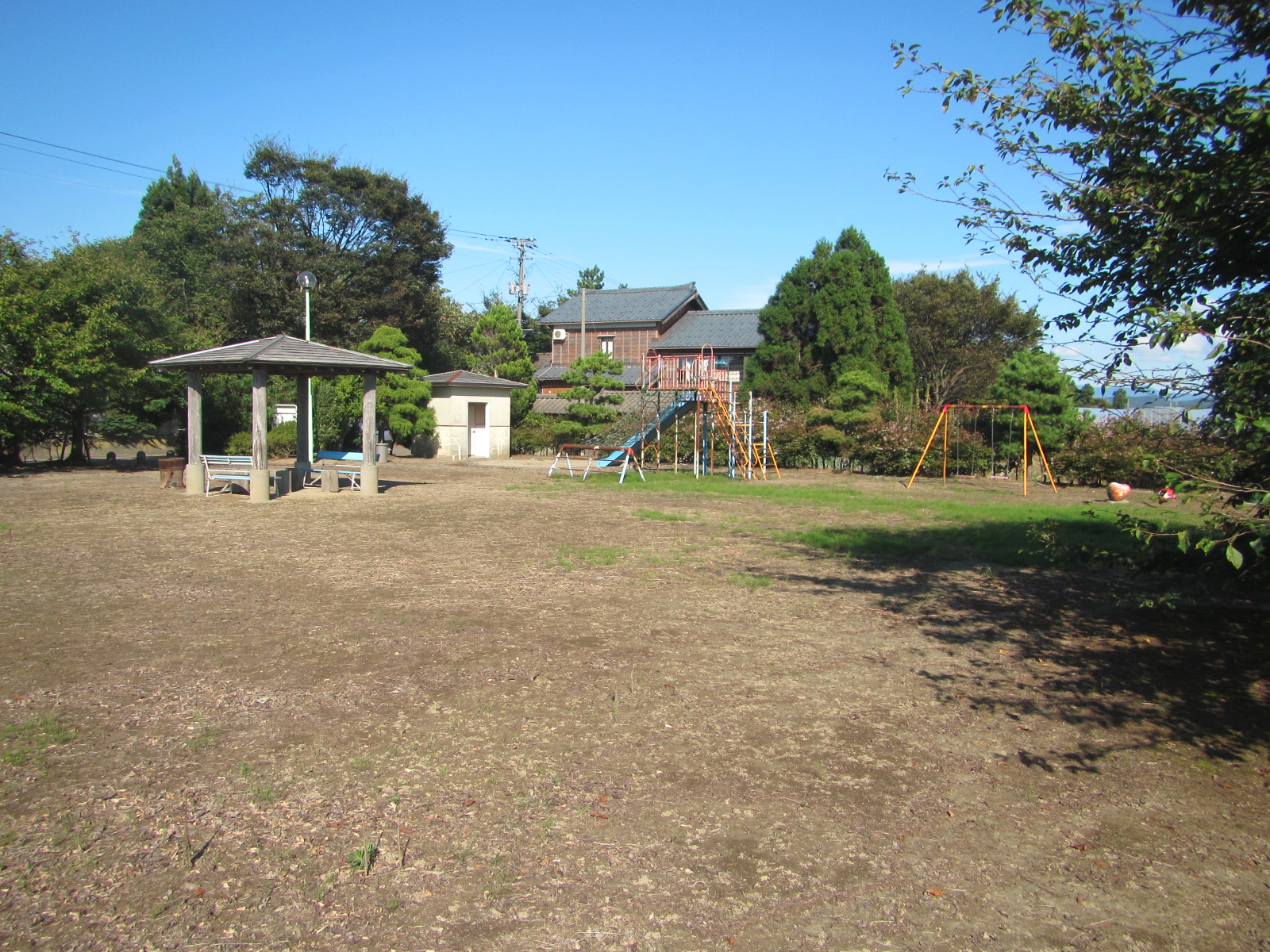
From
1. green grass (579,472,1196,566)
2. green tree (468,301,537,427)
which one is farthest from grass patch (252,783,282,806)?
green tree (468,301,537,427)

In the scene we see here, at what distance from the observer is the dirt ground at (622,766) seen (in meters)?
2.80

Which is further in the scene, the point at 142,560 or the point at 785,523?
the point at 785,523

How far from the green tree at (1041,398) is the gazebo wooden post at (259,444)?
53.7 feet

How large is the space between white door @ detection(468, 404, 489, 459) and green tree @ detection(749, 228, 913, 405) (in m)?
9.32

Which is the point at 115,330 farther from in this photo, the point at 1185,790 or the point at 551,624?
the point at 1185,790

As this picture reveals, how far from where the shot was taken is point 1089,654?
19.0 ft

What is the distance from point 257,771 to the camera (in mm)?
3770

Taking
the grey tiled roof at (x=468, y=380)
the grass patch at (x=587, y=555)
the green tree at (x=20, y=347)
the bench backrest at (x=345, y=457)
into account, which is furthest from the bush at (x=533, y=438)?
the grass patch at (x=587, y=555)

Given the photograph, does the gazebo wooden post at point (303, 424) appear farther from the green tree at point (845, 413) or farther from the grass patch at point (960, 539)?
the green tree at point (845, 413)

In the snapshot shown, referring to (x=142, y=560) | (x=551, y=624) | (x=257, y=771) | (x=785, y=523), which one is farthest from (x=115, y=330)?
(x=257, y=771)

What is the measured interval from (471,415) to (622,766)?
24.4m

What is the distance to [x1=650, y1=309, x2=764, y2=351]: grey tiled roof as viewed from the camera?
3772 cm

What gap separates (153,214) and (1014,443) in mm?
45698

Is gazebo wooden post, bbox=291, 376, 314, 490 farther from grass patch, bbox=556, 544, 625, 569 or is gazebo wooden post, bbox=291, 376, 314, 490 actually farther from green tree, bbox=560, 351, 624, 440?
green tree, bbox=560, 351, 624, 440
